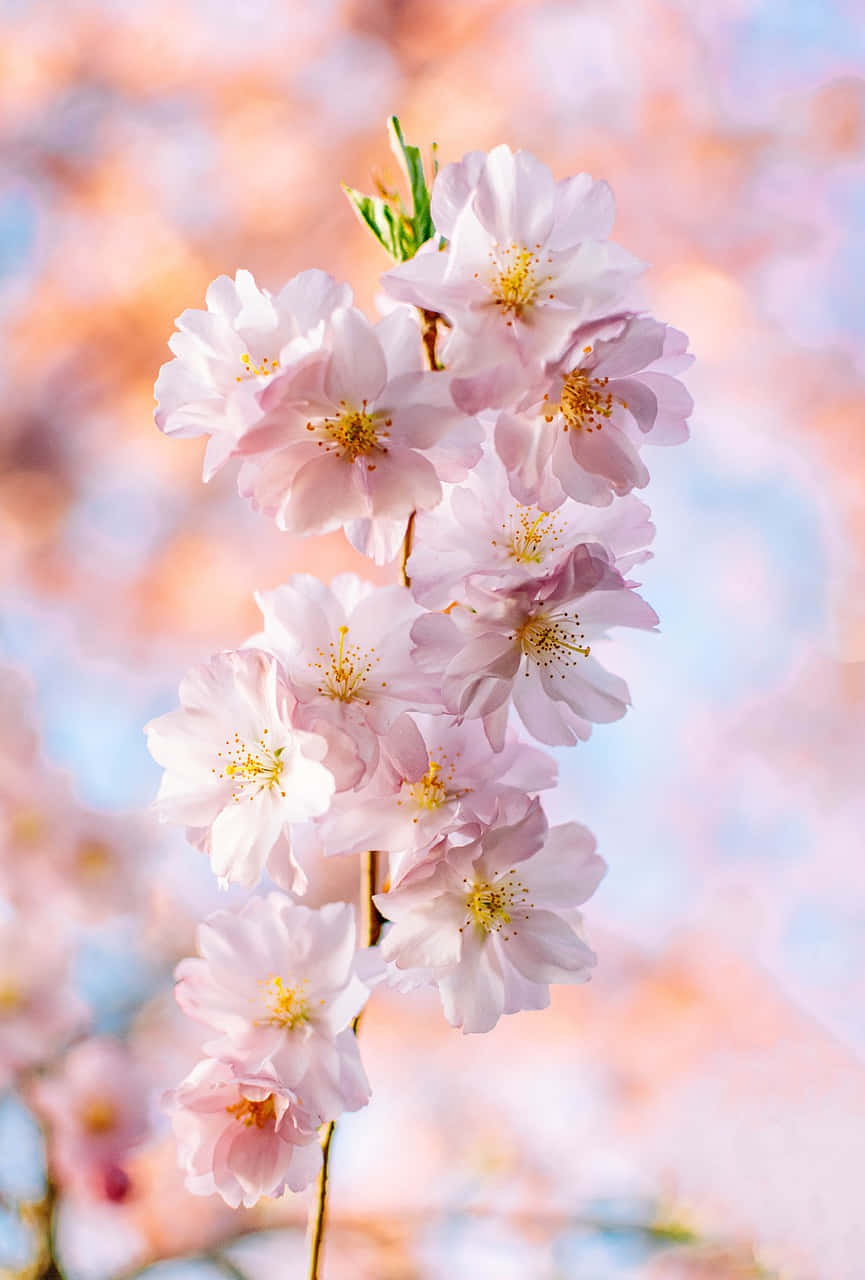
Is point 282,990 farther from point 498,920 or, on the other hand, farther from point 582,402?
point 582,402

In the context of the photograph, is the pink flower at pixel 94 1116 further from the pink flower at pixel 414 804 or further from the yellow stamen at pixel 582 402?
Result: the yellow stamen at pixel 582 402

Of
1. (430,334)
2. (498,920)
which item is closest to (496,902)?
(498,920)

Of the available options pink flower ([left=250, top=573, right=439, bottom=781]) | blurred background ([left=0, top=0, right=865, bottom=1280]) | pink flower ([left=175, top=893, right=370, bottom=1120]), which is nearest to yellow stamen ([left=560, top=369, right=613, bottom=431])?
pink flower ([left=250, top=573, right=439, bottom=781])

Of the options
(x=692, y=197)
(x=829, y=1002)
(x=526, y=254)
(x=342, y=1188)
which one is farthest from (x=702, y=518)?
(x=526, y=254)

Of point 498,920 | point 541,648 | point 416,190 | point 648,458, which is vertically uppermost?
point 648,458

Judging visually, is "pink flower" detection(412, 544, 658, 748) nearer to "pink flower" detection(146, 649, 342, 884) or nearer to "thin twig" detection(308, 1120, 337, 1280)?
"pink flower" detection(146, 649, 342, 884)

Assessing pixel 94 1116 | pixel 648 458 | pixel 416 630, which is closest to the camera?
pixel 416 630

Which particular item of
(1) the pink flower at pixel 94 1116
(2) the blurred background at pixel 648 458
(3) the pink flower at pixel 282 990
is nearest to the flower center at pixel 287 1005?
(3) the pink flower at pixel 282 990

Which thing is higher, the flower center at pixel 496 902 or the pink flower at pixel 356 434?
the pink flower at pixel 356 434
